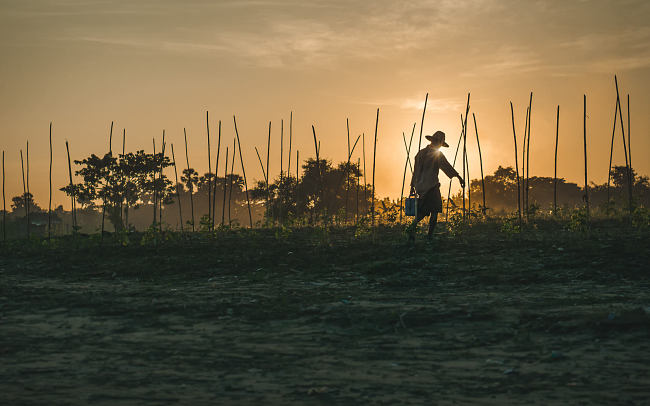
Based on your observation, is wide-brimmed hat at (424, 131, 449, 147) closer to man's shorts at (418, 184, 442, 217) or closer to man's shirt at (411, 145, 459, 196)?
man's shirt at (411, 145, 459, 196)

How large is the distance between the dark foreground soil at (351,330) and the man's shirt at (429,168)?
41.5 inches

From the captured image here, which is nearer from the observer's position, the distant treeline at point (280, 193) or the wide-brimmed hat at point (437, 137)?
the wide-brimmed hat at point (437, 137)

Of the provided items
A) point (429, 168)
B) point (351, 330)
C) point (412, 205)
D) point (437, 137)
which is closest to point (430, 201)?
point (412, 205)

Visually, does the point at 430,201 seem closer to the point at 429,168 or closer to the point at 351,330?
the point at 429,168

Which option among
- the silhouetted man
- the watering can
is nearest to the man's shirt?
the silhouetted man

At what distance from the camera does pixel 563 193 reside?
167 ft

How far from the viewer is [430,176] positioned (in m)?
9.46

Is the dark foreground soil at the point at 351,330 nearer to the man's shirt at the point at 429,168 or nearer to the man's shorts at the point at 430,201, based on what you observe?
the man's shorts at the point at 430,201

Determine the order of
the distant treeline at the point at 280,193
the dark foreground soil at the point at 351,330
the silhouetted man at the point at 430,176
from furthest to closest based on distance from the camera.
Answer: the distant treeline at the point at 280,193, the silhouetted man at the point at 430,176, the dark foreground soil at the point at 351,330

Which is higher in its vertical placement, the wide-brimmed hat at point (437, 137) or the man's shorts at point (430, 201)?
the wide-brimmed hat at point (437, 137)

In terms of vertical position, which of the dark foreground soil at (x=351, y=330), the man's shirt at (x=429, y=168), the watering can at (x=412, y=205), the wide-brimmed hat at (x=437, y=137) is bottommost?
the dark foreground soil at (x=351, y=330)

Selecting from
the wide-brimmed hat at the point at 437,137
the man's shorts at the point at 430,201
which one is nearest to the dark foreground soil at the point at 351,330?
the man's shorts at the point at 430,201

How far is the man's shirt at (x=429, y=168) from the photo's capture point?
9.45 metres

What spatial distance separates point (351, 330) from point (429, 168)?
5325 mm
